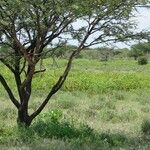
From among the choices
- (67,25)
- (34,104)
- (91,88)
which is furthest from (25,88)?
(91,88)

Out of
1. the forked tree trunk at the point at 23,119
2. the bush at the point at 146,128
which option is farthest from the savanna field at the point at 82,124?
the forked tree trunk at the point at 23,119

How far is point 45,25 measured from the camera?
422 inches

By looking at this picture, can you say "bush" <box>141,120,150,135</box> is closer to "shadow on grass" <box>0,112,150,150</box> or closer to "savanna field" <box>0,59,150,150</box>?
"savanna field" <box>0,59,150,150</box>

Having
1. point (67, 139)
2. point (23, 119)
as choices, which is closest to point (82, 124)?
point (23, 119)

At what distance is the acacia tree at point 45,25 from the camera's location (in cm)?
989

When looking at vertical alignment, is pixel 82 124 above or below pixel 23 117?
below

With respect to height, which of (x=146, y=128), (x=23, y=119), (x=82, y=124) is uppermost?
(x=23, y=119)

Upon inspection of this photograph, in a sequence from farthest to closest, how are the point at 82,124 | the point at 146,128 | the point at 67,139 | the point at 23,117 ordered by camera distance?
the point at 146,128, the point at 82,124, the point at 23,117, the point at 67,139

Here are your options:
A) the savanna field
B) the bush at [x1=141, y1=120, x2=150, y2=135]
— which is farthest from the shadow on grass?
the bush at [x1=141, y1=120, x2=150, y2=135]

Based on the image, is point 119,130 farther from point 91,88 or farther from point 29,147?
point 91,88

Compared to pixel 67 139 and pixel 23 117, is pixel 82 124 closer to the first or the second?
pixel 23 117

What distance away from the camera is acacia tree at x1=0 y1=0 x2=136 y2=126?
32.4 feet

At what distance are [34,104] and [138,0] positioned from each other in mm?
8488

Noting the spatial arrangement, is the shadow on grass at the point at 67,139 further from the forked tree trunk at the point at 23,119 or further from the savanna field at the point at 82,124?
the forked tree trunk at the point at 23,119
